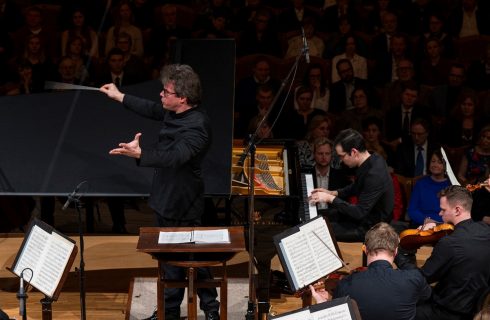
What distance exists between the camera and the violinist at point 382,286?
452cm

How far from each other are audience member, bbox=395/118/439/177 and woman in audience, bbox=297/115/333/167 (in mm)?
761

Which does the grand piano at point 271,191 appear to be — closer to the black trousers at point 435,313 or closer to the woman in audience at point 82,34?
the black trousers at point 435,313

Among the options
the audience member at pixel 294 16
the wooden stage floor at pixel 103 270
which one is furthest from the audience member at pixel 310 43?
the wooden stage floor at pixel 103 270

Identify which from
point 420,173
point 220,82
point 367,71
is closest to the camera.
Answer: point 220,82

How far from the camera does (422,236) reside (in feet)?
19.2

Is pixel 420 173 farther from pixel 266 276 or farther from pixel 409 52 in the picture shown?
pixel 266 276

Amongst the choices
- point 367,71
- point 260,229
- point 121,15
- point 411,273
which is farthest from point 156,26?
point 411,273

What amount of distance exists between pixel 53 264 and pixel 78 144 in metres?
1.72

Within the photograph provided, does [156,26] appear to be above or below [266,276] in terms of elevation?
above

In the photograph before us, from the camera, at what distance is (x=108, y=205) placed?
27.0ft

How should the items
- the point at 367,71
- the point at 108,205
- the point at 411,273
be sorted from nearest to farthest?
the point at 411,273 < the point at 108,205 < the point at 367,71

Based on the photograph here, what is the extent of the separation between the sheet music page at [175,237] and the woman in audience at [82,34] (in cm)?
545

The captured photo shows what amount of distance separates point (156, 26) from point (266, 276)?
227 inches

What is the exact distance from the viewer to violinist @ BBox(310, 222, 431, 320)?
4.52m
